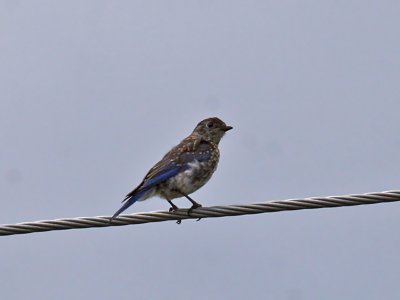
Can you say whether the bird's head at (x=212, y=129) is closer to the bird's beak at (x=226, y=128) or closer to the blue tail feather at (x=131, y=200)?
the bird's beak at (x=226, y=128)

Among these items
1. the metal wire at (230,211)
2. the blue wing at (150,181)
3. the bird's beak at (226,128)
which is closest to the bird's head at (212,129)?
the bird's beak at (226,128)

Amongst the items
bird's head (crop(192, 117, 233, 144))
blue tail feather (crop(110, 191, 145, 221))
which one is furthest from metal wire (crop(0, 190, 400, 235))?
bird's head (crop(192, 117, 233, 144))

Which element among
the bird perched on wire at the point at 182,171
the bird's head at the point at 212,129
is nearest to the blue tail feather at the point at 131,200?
the bird perched on wire at the point at 182,171

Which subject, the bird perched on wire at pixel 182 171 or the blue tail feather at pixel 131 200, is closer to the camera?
the blue tail feather at pixel 131 200

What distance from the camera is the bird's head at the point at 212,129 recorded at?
12.6 m

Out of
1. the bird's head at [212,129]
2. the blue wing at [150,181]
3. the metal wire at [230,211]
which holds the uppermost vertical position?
→ the bird's head at [212,129]

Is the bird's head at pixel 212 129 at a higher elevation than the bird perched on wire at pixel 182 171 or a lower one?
higher

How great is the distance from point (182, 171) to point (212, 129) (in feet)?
4.46

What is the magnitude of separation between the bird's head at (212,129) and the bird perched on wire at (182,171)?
0.04ft

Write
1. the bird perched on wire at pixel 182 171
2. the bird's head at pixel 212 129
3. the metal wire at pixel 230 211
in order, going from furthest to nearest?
the bird's head at pixel 212 129, the bird perched on wire at pixel 182 171, the metal wire at pixel 230 211

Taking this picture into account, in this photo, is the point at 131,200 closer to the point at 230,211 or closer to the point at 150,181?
the point at 150,181

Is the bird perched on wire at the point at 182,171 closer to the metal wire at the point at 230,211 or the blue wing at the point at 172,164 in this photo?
the blue wing at the point at 172,164

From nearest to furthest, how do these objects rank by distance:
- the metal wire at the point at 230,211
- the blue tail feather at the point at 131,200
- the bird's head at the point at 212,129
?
1. the metal wire at the point at 230,211
2. the blue tail feather at the point at 131,200
3. the bird's head at the point at 212,129

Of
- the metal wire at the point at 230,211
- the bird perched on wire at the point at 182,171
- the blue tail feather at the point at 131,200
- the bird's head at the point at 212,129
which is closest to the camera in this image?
the metal wire at the point at 230,211
